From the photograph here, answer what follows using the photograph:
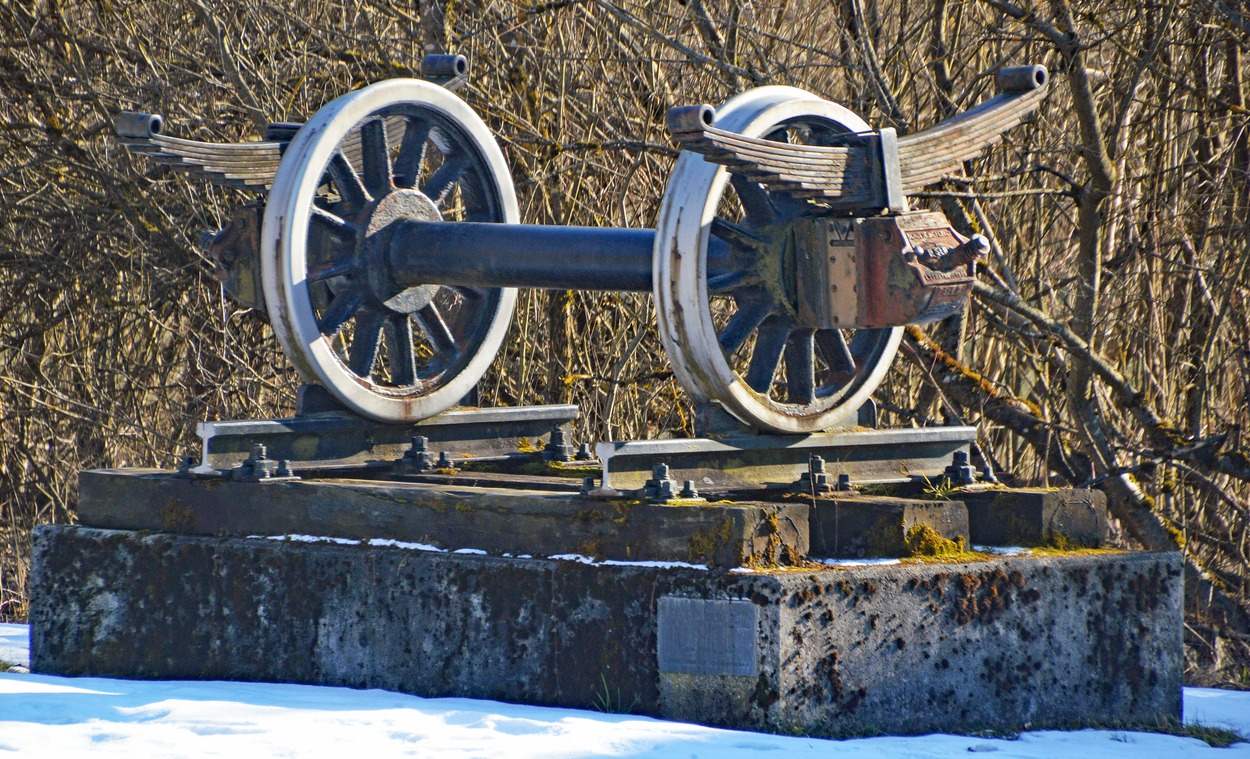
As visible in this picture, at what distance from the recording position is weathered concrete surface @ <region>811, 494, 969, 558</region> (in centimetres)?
432

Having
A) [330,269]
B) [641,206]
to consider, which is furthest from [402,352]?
[641,206]

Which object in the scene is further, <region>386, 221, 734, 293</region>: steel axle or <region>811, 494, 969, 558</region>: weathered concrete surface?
<region>386, 221, 734, 293</region>: steel axle

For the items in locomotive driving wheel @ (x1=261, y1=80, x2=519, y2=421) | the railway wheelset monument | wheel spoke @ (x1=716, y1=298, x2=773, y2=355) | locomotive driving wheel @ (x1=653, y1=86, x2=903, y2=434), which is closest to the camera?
the railway wheelset monument

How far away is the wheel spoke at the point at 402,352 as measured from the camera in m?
5.64

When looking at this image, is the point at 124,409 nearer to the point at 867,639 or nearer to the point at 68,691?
the point at 68,691

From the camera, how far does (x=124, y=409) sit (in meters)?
9.64

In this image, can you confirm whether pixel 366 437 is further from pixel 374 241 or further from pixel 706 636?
pixel 706 636

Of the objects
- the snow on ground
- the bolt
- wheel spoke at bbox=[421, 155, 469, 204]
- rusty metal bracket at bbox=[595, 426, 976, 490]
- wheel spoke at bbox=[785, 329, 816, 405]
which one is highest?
wheel spoke at bbox=[421, 155, 469, 204]

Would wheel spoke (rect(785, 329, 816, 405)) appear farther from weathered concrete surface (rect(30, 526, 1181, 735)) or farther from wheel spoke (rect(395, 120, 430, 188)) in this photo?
wheel spoke (rect(395, 120, 430, 188))

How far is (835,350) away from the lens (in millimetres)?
5078

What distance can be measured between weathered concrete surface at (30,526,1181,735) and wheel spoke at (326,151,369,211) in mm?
1254

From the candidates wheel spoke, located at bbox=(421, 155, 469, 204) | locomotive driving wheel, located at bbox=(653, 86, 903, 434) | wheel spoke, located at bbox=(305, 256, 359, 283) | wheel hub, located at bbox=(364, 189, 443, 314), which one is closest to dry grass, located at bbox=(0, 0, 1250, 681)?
wheel spoke, located at bbox=(421, 155, 469, 204)

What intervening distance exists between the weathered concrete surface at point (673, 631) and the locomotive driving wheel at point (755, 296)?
675 millimetres

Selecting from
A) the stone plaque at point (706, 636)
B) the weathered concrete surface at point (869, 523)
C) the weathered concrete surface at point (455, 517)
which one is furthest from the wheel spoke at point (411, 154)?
the stone plaque at point (706, 636)
